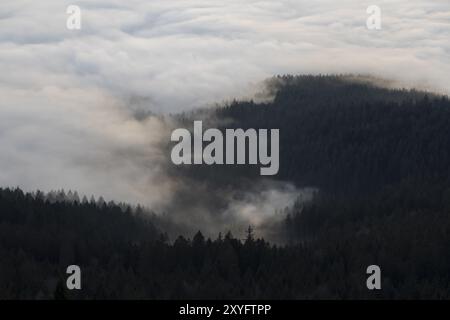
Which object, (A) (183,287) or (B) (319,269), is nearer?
(A) (183,287)
